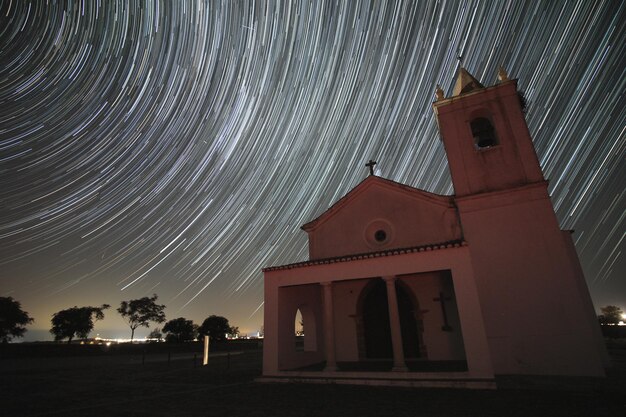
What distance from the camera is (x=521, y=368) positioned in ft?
32.1

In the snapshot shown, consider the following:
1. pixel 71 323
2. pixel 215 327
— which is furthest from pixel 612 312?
pixel 71 323

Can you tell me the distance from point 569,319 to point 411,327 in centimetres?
525

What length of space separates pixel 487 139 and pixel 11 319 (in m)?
47.9

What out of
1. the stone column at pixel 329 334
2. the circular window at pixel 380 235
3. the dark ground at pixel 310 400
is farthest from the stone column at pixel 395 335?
the circular window at pixel 380 235

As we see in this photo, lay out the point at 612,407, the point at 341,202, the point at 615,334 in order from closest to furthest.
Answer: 1. the point at 612,407
2. the point at 341,202
3. the point at 615,334

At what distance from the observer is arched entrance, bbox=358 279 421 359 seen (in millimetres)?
13070

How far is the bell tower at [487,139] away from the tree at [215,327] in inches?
2245

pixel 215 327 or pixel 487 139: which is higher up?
pixel 487 139

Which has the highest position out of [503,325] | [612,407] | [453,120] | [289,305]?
[453,120]

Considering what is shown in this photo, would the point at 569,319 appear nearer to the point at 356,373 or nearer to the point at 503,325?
the point at 503,325

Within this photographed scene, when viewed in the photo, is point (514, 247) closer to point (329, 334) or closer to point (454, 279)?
point (454, 279)

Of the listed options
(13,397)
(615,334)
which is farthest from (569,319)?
(615,334)

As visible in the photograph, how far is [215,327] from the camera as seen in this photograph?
61281 mm

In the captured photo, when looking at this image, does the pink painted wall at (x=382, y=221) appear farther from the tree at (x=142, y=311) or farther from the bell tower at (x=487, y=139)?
the tree at (x=142, y=311)
